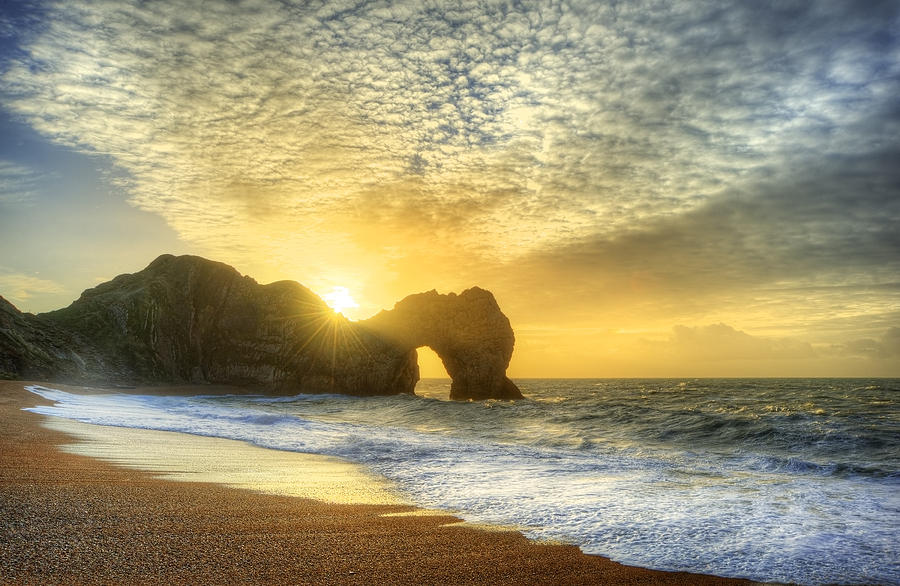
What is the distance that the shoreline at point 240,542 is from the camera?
3.95m

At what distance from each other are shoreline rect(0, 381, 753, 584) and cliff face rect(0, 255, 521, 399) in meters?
46.5

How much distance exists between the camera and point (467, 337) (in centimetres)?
5350

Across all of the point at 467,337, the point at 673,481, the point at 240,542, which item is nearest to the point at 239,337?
the point at 467,337

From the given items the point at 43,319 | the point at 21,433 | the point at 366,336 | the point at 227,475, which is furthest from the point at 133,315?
the point at 227,475

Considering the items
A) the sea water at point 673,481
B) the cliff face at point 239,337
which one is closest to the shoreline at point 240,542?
the sea water at point 673,481

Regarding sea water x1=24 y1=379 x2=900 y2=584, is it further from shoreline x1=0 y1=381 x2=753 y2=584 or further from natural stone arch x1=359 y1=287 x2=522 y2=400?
natural stone arch x1=359 y1=287 x2=522 y2=400

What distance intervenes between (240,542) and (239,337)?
5950 centimetres

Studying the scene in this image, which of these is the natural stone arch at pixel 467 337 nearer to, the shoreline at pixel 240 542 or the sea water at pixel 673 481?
the sea water at pixel 673 481

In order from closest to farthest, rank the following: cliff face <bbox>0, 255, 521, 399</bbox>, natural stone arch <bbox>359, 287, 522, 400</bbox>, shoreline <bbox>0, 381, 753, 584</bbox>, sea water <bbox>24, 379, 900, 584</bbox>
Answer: shoreline <bbox>0, 381, 753, 584</bbox>
sea water <bbox>24, 379, 900, 584</bbox>
natural stone arch <bbox>359, 287, 522, 400</bbox>
cliff face <bbox>0, 255, 521, 399</bbox>

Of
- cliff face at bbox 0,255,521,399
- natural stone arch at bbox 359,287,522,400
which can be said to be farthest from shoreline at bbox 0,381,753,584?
cliff face at bbox 0,255,521,399

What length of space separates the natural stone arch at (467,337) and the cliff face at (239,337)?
0.15 m

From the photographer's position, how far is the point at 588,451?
14273 millimetres

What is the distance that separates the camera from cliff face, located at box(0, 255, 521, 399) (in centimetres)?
5312

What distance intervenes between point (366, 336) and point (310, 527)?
54255 millimetres
